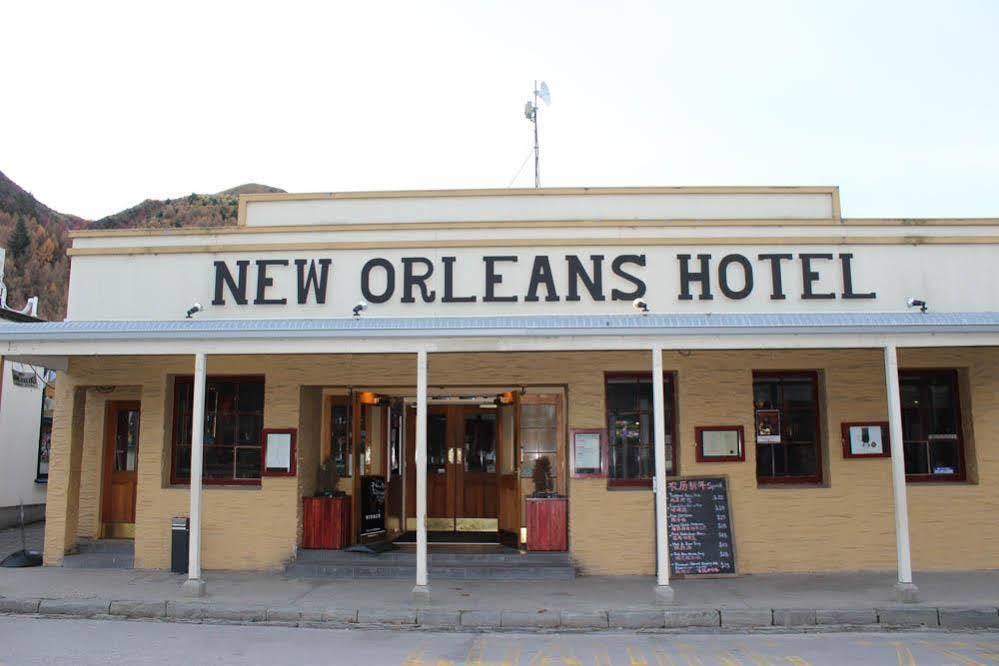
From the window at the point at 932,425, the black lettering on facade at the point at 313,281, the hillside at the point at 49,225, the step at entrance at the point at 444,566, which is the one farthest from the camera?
the hillside at the point at 49,225

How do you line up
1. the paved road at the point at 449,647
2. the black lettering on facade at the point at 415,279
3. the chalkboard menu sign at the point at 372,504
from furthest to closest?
the chalkboard menu sign at the point at 372,504
the black lettering on facade at the point at 415,279
the paved road at the point at 449,647

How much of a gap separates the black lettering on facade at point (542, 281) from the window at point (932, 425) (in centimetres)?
513

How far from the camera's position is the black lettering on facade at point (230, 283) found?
1222 centimetres

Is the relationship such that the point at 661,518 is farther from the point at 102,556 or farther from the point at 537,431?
the point at 102,556

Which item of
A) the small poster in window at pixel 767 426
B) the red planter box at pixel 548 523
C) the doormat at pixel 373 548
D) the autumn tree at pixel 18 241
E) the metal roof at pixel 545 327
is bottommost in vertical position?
the doormat at pixel 373 548

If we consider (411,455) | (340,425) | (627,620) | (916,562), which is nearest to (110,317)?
(340,425)

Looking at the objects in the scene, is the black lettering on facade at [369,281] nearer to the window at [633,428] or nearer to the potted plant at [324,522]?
the potted plant at [324,522]

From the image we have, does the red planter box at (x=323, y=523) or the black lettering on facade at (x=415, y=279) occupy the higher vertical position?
the black lettering on facade at (x=415, y=279)

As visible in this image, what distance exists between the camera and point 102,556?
11992 millimetres

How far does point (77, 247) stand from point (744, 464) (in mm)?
10236

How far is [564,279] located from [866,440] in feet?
15.6

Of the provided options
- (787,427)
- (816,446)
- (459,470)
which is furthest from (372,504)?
(816,446)

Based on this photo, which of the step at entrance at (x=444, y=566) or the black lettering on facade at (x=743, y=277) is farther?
the black lettering on facade at (x=743, y=277)

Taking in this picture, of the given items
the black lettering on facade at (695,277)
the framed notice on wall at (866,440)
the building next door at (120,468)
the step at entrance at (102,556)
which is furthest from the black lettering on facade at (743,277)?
the step at entrance at (102,556)
